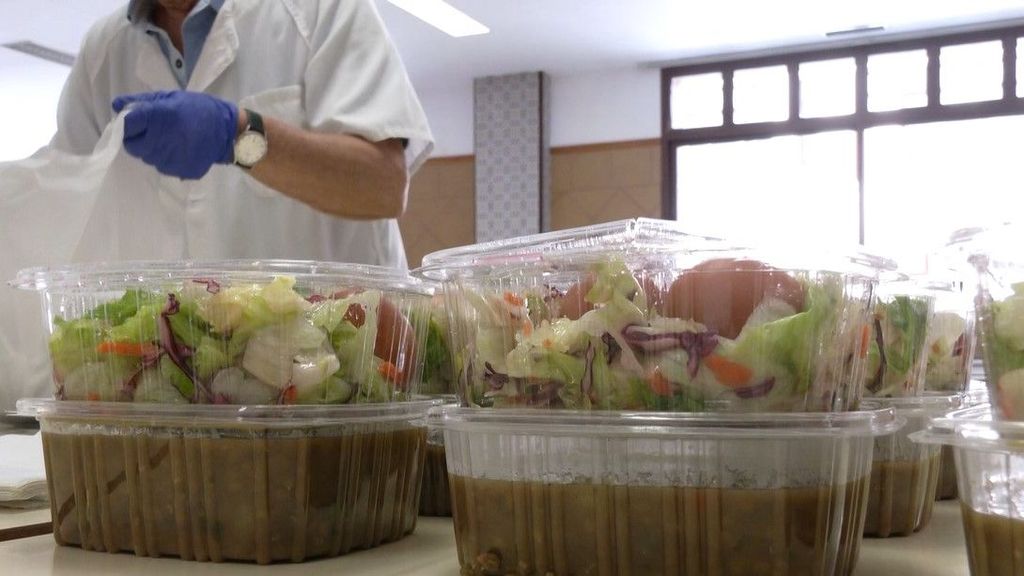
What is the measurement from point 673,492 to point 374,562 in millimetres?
281

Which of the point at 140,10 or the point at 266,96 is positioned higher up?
the point at 140,10

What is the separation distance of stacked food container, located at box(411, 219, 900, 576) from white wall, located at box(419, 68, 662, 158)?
6109 millimetres

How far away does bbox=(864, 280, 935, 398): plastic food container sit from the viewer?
93 cm

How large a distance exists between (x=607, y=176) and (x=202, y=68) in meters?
5.19

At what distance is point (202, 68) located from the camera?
5.87 ft

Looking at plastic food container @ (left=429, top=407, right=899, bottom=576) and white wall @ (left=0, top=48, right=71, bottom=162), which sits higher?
white wall @ (left=0, top=48, right=71, bottom=162)

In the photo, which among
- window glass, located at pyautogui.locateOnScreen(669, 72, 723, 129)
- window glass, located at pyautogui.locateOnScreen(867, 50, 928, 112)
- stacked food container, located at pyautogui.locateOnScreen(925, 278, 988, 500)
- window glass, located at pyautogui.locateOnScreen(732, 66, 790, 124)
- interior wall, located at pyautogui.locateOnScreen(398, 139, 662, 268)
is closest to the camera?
stacked food container, located at pyautogui.locateOnScreen(925, 278, 988, 500)

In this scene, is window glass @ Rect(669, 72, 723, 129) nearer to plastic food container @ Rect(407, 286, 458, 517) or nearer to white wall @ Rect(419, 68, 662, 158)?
white wall @ Rect(419, 68, 662, 158)

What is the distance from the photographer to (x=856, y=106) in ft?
20.4

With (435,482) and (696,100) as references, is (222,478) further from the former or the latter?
(696,100)

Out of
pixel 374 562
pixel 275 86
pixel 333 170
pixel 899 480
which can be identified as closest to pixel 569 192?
pixel 275 86

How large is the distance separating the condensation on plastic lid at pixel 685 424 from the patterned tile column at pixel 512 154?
6.12 m

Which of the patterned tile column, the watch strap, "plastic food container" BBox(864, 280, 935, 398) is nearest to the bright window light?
the patterned tile column

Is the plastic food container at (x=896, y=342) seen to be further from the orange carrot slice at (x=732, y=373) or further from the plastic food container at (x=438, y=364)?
the plastic food container at (x=438, y=364)
